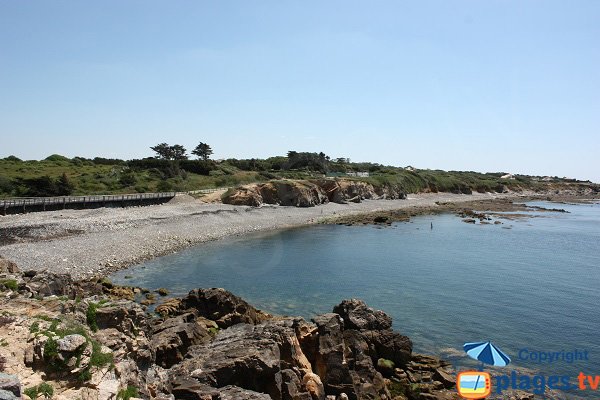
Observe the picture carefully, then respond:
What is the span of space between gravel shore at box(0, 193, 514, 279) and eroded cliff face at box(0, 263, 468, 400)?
1014 cm

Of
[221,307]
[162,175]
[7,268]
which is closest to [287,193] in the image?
[162,175]

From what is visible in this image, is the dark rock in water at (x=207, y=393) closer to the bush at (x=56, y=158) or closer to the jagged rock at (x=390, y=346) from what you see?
the jagged rock at (x=390, y=346)


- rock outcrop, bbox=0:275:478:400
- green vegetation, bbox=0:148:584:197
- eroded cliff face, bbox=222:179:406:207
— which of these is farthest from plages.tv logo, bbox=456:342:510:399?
green vegetation, bbox=0:148:584:197

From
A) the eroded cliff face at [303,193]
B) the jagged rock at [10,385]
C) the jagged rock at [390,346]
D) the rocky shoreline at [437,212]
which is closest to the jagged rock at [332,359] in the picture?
the jagged rock at [390,346]

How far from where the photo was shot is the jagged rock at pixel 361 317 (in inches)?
778

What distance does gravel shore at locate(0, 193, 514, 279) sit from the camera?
3347 centimetres

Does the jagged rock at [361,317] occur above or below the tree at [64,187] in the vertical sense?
below

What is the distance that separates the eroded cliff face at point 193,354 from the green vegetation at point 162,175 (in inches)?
2001

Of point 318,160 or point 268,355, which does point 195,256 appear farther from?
point 318,160

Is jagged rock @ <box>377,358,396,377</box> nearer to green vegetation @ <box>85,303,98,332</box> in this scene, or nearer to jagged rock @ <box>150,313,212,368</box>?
jagged rock @ <box>150,313,212,368</box>

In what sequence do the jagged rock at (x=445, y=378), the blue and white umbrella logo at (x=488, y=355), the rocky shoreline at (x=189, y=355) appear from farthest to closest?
the jagged rock at (x=445, y=378), the blue and white umbrella logo at (x=488, y=355), the rocky shoreline at (x=189, y=355)

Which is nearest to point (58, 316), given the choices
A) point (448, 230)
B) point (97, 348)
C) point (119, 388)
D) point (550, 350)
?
point (97, 348)

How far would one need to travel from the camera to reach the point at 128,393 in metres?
9.51

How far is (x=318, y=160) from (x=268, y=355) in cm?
10835
